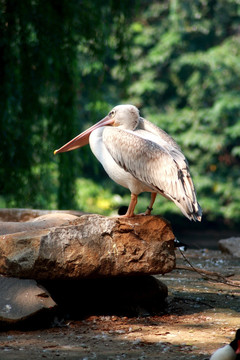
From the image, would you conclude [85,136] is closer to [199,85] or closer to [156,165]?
[156,165]

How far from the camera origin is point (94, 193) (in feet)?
53.3

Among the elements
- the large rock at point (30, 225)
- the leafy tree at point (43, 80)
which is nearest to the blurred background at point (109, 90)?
the leafy tree at point (43, 80)

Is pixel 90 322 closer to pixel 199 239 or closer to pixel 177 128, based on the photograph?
pixel 177 128

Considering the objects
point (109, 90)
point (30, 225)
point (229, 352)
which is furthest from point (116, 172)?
point (109, 90)

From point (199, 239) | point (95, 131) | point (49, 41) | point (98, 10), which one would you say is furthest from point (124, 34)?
point (199, 239)

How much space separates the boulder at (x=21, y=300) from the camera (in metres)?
3.95

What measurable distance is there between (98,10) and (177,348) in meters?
5.32

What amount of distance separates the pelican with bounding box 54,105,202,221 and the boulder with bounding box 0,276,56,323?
0.85m

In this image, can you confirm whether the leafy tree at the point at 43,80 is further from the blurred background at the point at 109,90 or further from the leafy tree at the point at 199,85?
the leafy tree at the point at 199,85

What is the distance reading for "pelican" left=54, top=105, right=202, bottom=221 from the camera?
168 inches

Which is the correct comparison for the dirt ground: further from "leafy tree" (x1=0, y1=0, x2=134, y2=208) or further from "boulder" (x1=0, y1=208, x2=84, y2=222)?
"leafy tree" (x1=0, y1=0, x2=134, y2=208)

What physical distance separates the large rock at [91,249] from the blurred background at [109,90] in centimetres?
292

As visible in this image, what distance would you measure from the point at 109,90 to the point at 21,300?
16391mm

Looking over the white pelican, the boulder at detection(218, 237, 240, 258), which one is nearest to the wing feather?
the white pelican
